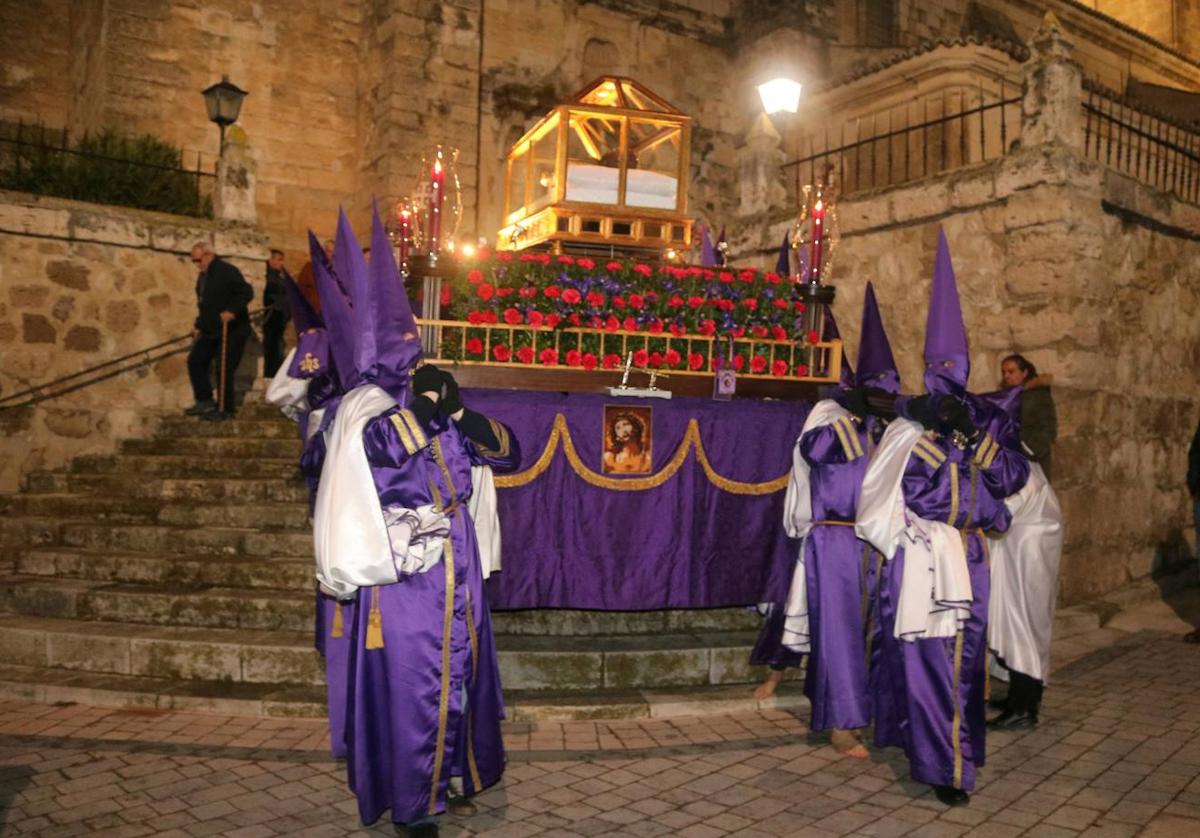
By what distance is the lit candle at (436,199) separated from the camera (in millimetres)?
6105

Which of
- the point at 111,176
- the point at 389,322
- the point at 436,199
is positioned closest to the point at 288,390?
the point at 436,199

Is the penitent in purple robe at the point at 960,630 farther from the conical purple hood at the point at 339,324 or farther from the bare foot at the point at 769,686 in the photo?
the conical purple hood at the point at 339,324

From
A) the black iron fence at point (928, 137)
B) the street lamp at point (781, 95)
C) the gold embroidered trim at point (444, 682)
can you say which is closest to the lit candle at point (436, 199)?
the gold embroidered trim at point (444, 682)

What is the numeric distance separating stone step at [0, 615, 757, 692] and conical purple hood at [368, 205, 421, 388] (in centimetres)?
254

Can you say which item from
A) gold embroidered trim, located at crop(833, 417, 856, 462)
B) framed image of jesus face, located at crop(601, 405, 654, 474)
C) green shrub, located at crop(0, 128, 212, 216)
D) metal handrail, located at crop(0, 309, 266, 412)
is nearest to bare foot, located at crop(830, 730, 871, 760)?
gold embroidered trim, located at crop(833, 417, 856, 462)

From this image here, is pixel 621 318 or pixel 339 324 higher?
pixel 621 318

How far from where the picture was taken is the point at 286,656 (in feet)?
20.4

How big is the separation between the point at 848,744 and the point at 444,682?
2.44 metres

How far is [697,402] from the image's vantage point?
664 cm

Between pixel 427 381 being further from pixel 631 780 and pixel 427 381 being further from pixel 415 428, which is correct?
pixel 631 780

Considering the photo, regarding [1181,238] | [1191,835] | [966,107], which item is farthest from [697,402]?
[966,107]

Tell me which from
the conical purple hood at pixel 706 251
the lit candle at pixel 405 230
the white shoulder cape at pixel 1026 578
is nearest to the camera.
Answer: the white shoulder cape at pixel 1026 578

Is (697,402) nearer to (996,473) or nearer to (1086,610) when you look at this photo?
(996,473)

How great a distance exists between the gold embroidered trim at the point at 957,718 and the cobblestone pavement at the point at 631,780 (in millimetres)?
167
